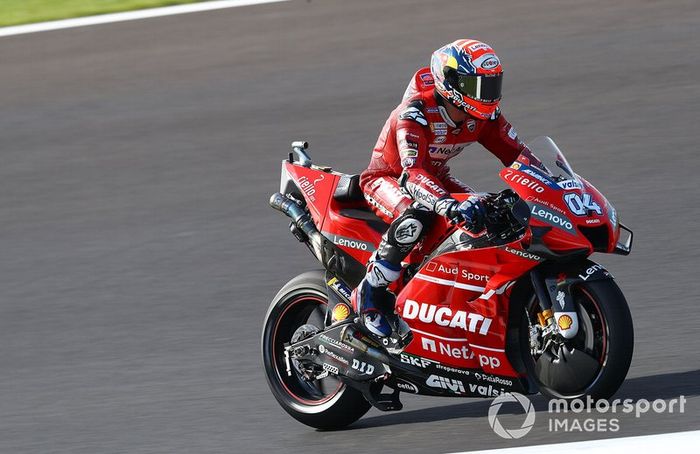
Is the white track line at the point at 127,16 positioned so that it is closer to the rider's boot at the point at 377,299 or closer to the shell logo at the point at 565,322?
the rider's boot at the point at 377,299

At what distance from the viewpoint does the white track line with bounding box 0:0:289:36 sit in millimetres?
14070

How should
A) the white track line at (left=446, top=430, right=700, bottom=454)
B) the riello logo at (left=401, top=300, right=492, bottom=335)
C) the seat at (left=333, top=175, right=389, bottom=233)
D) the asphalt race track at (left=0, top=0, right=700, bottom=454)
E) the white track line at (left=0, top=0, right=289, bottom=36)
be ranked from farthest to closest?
the white track line at (left=0, top=0, right=289, bottom=36) < the asphalt race track at (left=0, top=0, right=700, bottom=454) < the seat at (left=333, top=175, right=389, bottom=233) < the riello logo at (left=401, top=300, right=492, bottom=335) < the white track line at (left=446, top=430, right=700, bottom=454)

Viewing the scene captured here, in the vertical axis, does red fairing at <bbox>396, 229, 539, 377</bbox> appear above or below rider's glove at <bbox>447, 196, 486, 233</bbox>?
below

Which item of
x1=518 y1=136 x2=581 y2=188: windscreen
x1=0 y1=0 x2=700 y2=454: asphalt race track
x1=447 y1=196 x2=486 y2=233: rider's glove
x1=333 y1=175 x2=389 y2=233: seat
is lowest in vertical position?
x1=0 y1=0 x2=700 y2=454: asphalt race track

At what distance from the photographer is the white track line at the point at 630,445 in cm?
506

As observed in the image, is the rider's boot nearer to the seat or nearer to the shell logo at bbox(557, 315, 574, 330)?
the seat

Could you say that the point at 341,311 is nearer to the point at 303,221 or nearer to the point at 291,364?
the point at 291,364

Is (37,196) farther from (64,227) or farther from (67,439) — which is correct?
(67,439)

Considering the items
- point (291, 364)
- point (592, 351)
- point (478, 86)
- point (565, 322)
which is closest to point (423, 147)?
point (478, 86)

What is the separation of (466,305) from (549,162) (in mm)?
769

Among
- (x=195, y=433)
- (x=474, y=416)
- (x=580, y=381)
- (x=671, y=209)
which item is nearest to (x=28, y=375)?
(x=195, y=433)

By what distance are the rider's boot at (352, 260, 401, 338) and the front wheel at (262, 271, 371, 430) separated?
407 mm

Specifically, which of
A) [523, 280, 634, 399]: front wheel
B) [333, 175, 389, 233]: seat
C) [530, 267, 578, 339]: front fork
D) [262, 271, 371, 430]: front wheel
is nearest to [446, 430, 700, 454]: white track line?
[523, 280, 634, 399]: front wheel

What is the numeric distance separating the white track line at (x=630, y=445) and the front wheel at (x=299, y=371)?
47.8 inches
